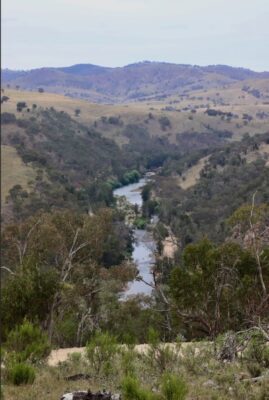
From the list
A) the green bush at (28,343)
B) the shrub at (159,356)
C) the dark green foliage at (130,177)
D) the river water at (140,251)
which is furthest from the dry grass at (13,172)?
the shrub at (159,356)

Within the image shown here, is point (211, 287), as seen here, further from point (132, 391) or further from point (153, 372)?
point (132, 391)

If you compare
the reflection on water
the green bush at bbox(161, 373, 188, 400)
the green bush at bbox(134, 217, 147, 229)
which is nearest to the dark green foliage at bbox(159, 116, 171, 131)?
the reflection on water

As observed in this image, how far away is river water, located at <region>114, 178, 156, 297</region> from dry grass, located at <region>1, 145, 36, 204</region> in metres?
15.7

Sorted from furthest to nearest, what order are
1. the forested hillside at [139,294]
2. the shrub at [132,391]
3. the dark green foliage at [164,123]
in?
1. the dark green foliage at [164,123]
2. the forested hillside at [139,294]
3. the shrub at [132,391]

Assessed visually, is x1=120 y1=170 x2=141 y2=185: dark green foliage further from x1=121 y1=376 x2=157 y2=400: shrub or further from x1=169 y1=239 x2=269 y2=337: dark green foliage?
x1=121 y1=376 x2=157 y2=400: shrub

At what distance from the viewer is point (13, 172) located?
72250 mm

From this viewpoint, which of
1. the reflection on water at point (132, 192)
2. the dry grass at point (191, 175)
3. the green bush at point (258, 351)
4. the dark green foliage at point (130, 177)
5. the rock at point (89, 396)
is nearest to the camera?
the rock at point (89, 396)

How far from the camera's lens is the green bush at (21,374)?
830 centimetres

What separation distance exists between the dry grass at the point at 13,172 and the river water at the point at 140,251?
15669mm

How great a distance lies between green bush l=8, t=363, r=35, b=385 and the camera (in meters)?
8.30

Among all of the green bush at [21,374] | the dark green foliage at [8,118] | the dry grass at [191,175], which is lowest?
the dry grass at [191,175]

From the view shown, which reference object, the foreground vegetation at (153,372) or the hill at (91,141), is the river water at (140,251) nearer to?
the hill at (91,141)

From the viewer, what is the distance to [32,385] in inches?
331

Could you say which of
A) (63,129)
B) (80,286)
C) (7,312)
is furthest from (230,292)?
(63,129)
